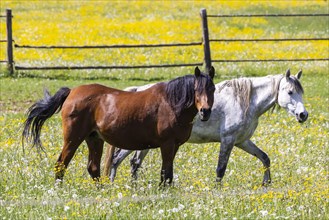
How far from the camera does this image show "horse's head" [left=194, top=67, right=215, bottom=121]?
8.60m

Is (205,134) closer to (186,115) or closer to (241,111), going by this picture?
(241,111)

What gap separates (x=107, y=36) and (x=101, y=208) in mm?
23113

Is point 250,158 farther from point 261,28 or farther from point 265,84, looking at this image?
point 261,28

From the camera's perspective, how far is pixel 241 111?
416 inches

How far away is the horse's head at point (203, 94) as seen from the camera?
28.2 feet

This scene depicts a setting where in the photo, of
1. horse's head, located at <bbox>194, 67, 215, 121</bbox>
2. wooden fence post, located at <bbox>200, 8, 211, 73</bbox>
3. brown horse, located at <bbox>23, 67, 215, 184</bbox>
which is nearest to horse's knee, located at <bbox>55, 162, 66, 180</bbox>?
brown horse, located at <bbox>23, 67, 215, 184</bbox>

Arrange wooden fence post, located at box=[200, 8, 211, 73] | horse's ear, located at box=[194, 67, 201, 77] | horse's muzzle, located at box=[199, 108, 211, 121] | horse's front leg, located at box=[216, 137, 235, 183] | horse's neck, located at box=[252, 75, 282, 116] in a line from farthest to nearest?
1. wooden fence post, located at box=[200, 8, 211, 73]
2. horse's neck, located at box=[252, 75, 282, 116]
3. horse's front leg, located at box=[216, 137, 235, 183]
4. horse's ear, located at box=[194, 67, 201, 77]
5. horse's muzzle, located at box=[199, 108, 211, 121]

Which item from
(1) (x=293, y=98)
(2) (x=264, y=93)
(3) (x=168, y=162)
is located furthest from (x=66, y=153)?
(1) (x=293, y=98)

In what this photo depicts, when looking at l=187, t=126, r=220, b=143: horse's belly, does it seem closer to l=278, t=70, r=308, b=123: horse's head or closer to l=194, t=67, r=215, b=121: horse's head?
l=278, t=70, r=308, b=123: horse's head

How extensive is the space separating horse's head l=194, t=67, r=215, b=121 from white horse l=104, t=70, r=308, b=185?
1.73 m

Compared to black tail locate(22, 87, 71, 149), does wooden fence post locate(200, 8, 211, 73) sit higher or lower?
lower

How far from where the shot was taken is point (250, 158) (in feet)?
39.3

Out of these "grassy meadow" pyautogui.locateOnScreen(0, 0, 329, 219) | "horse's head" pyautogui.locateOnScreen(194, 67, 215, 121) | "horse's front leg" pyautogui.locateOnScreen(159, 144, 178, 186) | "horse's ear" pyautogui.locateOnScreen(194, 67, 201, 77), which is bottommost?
"grassy meadow" pyautogui.locateOnScreen(0, 0, 329, 219)

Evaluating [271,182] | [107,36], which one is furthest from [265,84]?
[107,36]
